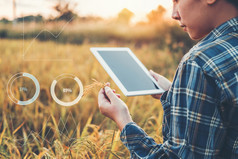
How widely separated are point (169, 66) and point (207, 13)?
5.91 ft

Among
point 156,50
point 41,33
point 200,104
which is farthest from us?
point 156,50

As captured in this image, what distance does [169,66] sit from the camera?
2404 millimetres

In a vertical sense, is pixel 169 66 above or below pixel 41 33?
below

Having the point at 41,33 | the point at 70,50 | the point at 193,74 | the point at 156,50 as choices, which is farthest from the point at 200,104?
the point at 156,50

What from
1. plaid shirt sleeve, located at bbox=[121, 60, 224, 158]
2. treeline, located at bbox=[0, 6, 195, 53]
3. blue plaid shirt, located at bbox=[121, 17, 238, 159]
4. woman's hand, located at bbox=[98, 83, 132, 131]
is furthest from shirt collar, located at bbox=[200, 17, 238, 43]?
treeline, located at bbox=[0, 6, 195, 53]

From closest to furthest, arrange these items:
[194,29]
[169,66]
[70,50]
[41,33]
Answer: [194,29], [41,33], [70,50], [169,66]

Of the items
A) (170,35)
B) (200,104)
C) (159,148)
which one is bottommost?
(159,148)

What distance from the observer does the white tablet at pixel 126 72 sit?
86 cm

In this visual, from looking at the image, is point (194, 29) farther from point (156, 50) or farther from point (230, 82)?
point (156, 50)

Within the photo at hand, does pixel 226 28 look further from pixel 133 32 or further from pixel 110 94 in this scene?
pixel 133 32

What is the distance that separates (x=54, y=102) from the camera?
1407 millimetres

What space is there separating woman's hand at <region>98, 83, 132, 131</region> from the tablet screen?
0.28 ft

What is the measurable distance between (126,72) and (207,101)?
409 mm
